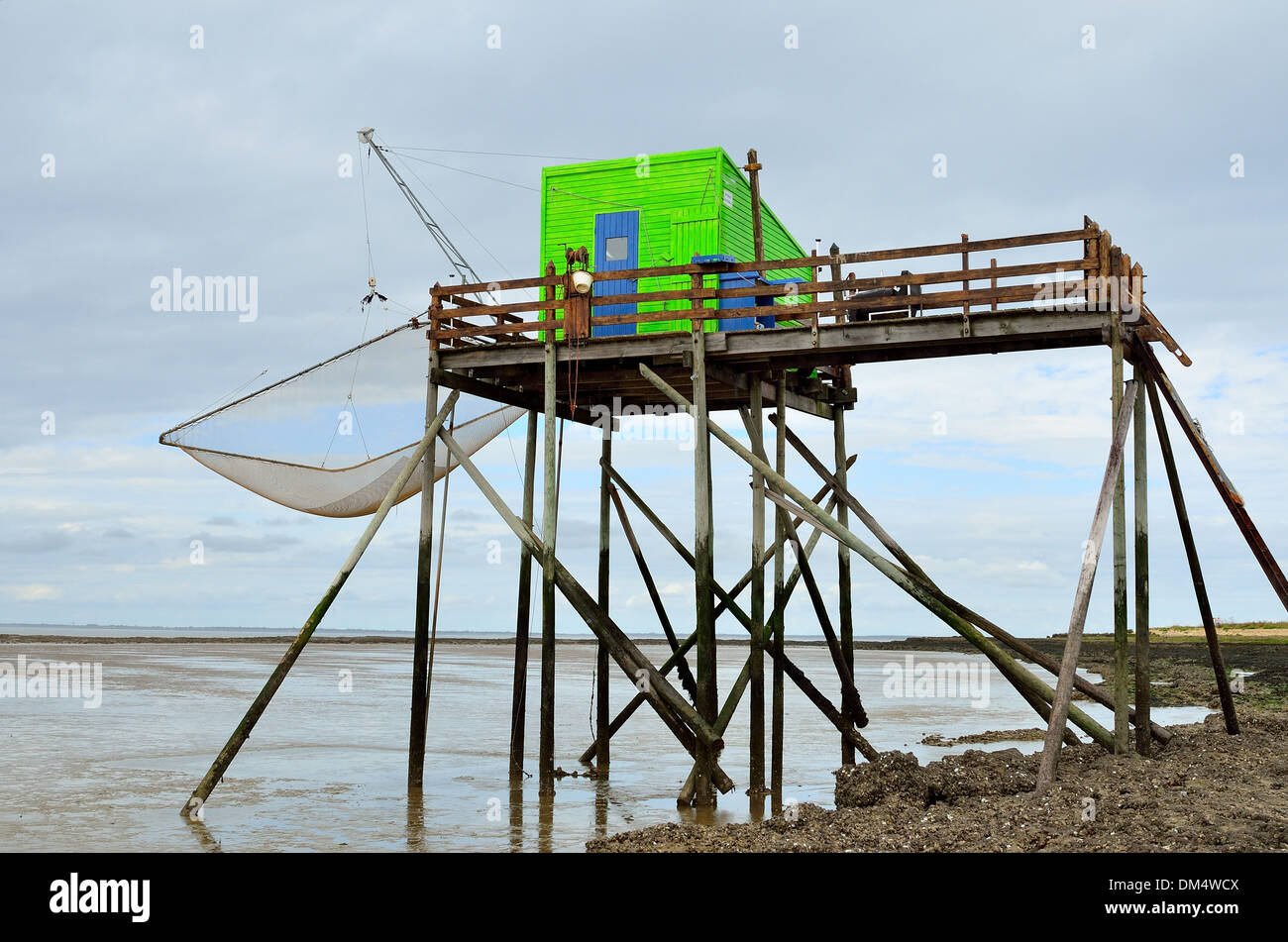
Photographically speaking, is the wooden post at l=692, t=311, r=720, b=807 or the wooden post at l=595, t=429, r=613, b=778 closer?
the wooden post at l=692, t=311, r=720, b=807

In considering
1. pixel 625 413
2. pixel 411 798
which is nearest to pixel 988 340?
pixel 625 413

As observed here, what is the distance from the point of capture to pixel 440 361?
17.6 meters

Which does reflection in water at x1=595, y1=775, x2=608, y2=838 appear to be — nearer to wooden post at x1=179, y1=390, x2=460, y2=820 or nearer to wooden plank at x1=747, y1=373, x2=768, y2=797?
wooden plank at x1=747, y1=373, x2=768, y2=797

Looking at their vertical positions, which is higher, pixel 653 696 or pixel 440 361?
pixel 440 361

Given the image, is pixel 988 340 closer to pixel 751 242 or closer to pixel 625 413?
pixel 751 242

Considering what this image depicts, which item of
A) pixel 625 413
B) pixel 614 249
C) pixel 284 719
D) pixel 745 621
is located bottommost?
pixel 284 719

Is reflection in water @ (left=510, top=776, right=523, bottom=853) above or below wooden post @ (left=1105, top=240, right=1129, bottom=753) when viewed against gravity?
below

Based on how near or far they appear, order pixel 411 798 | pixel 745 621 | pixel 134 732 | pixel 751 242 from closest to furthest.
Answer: pixel 411 798 < pixel 745 621 < pixel 751 242 < pixel 134 732

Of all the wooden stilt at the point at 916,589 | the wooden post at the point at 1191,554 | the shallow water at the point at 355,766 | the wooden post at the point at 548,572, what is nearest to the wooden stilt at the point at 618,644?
the wooden post at the point at 548,572

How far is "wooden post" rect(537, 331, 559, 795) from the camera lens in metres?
16.2

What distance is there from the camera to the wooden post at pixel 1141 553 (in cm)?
1458

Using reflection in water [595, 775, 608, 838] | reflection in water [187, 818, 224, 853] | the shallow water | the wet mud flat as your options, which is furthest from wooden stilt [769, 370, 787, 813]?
reflection in water [187, 818, 224, 853]

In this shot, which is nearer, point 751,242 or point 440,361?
point 440,361
